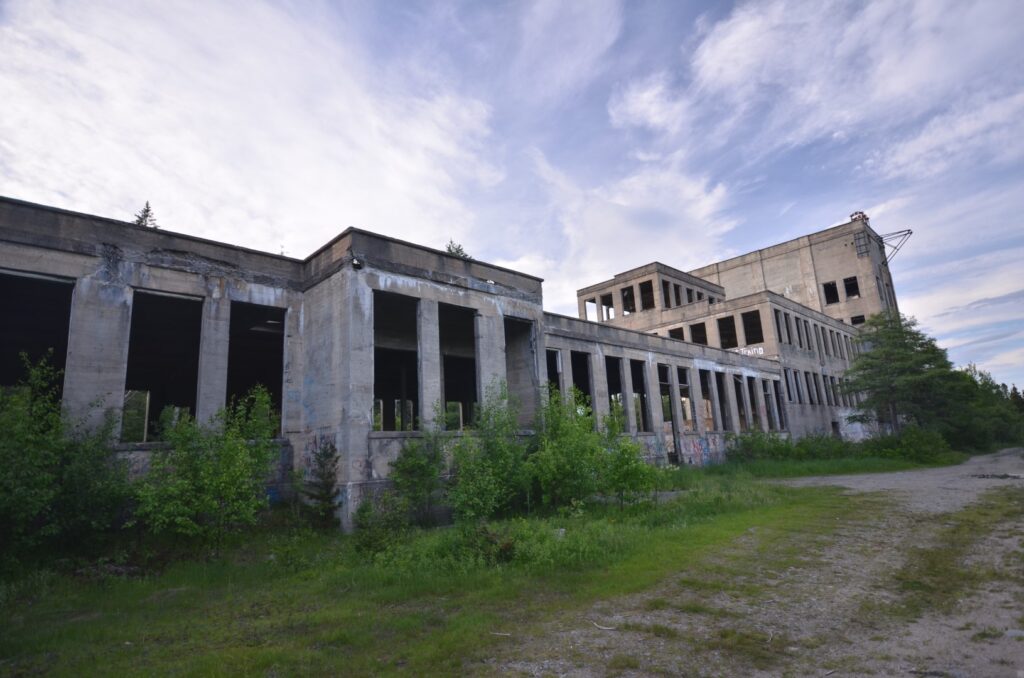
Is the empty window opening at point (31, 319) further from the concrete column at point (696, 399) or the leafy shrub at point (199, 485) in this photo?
the concrete column at point (696, 399)

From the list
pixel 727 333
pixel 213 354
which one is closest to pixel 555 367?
pixel 213 354

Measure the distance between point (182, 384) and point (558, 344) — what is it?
1584 cm

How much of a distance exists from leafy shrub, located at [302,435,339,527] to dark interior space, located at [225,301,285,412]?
7.71 feet

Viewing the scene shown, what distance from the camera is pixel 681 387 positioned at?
3412cm

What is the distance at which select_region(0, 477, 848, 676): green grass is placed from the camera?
5.11 m

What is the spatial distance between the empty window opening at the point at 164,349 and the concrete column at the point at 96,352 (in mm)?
767

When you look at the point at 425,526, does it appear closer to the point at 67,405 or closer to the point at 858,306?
the point at 67,405

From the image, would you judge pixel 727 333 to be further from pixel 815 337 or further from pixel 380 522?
pixel 380 522

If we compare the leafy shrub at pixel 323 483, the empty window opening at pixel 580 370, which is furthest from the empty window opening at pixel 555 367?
the leafy shrub at pixel 323 483

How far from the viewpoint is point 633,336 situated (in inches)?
1044

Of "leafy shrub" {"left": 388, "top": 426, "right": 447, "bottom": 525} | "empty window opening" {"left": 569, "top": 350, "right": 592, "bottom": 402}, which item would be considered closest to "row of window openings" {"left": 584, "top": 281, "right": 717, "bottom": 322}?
"empty window opening" {"left": 569, "top": 350, "right": 592, "bottom": 402}

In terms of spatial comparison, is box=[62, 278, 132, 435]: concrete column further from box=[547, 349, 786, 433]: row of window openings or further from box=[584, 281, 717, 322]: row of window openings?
box=[584, 281, 717, 322]: row of window openings

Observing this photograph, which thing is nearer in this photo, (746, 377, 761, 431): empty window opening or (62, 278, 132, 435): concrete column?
(62, 278, 132, 435): concrete column

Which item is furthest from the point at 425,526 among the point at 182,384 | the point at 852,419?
the point at 852,419
